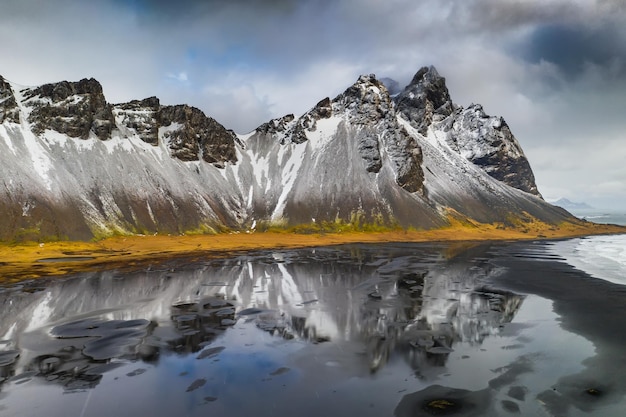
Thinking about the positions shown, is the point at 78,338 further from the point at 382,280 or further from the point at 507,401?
the point at 382,280

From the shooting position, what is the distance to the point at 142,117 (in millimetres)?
123500

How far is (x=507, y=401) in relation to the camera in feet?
41.3

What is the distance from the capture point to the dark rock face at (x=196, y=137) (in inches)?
5027

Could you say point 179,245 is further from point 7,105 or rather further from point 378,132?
point 378,132

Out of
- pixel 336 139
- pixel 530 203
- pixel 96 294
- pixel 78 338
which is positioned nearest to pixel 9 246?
pixel 96 294

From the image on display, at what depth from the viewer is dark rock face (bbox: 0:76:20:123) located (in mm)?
91438

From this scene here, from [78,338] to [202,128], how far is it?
12727 centimetres

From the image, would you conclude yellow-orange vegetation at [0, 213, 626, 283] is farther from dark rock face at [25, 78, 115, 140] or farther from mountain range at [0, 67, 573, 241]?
dark rock face at [25, 78, 115, 140]

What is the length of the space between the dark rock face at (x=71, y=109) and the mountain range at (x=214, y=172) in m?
0.31

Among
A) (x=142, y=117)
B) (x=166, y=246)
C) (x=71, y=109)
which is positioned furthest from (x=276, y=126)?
(x=166, y=246)

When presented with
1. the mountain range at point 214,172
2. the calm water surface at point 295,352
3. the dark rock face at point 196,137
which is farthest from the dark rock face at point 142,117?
the calm water surface at point 295,352

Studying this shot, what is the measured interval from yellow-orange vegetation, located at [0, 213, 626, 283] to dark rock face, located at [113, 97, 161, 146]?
48624mm

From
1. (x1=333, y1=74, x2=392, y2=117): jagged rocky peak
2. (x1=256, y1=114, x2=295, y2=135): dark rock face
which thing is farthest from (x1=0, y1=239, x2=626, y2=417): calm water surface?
(x1=256, y1=114, x2=295, y2=135): dark rock face

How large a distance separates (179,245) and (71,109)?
58893 mm
